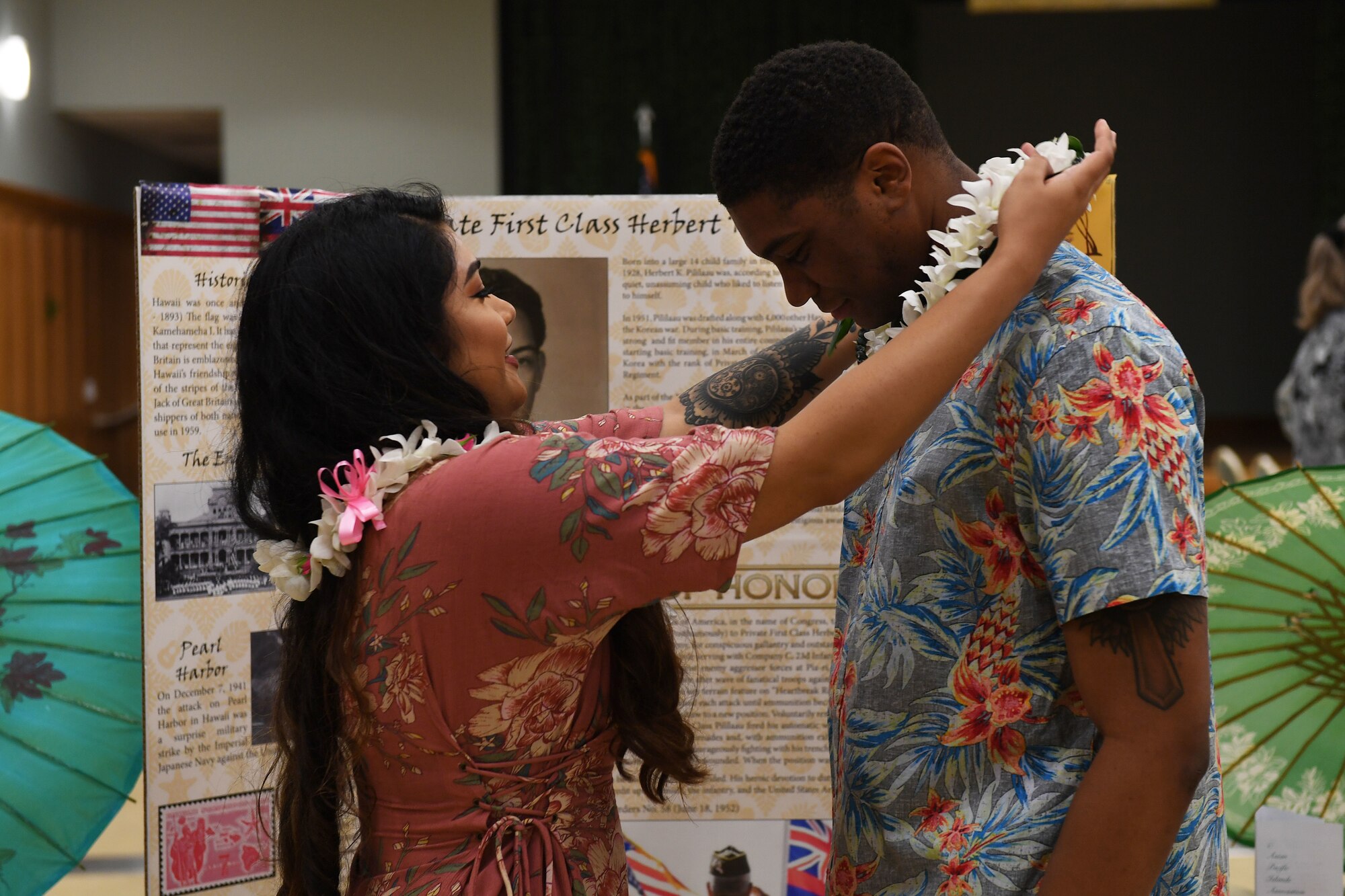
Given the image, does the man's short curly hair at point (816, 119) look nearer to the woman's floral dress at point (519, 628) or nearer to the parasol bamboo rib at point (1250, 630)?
the woman's floral dress at point (519, 628)

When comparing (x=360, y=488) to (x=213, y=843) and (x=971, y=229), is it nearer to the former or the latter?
(x=971, y=229)

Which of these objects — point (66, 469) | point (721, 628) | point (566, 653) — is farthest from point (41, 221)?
point (566, 653)

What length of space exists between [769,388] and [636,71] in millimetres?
7373

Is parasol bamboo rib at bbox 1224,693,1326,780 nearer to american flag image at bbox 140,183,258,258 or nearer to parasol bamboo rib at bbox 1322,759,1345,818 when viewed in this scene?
parasol bamboo rib at bbox 1322,759,1345,818

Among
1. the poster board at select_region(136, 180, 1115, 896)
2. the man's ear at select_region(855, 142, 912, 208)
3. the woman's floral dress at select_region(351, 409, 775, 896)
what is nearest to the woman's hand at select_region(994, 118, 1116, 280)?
the man's ear at select_region(855, 142, 912, 208)

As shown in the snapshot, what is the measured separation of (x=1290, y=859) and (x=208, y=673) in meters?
2.03

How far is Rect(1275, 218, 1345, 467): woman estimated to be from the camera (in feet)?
14.6

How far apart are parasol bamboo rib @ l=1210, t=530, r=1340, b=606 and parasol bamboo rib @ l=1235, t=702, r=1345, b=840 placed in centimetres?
22

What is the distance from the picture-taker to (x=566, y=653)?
113 centimetres

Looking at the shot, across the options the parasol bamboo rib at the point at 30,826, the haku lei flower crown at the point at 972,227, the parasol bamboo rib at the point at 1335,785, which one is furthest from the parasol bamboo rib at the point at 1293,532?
the parasol bamboo rib at the point at 30,826

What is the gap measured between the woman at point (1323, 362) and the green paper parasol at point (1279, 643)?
265 cm

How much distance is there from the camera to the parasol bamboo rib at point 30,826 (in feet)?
6.17

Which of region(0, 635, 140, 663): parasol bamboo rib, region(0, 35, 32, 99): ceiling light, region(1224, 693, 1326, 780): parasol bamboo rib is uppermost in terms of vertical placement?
region(0, 35, 32, 99): ceiling light

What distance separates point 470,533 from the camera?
1.02 metres
